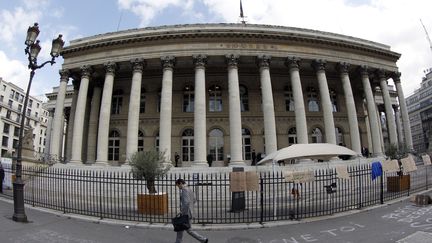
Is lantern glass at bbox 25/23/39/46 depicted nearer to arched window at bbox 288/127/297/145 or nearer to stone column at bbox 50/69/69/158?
stone column at bbox 50/69/69/158

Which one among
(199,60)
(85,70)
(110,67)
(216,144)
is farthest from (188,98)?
(85,70)

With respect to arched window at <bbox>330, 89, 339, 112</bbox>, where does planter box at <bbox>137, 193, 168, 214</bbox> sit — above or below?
below

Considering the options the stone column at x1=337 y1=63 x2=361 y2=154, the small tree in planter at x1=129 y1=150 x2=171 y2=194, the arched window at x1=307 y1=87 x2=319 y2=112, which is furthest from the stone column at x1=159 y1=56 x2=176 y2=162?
the stone column at x1=337 y1=63 x2=361 y2=154

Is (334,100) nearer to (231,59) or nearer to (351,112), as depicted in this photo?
(351,112)

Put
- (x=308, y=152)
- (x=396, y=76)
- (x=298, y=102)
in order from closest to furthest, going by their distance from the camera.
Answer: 1. (x=308, y=152)
2. (x=298, y=102)
3. (x=396, y=76)

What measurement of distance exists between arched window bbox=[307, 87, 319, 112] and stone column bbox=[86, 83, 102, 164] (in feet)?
67.0

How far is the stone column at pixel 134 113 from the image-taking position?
23528mm

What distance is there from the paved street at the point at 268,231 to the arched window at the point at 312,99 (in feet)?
67.3

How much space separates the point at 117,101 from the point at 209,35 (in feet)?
38.3

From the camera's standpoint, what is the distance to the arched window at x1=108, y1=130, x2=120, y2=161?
1133 inches

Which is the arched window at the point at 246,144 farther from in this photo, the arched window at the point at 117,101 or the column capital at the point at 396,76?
the column capital at the point at 396,76

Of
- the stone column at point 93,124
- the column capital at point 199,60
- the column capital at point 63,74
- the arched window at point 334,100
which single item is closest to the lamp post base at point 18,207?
the column capital at point 199,60

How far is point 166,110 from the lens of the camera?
23672mm

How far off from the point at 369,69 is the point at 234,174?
24280 mm
